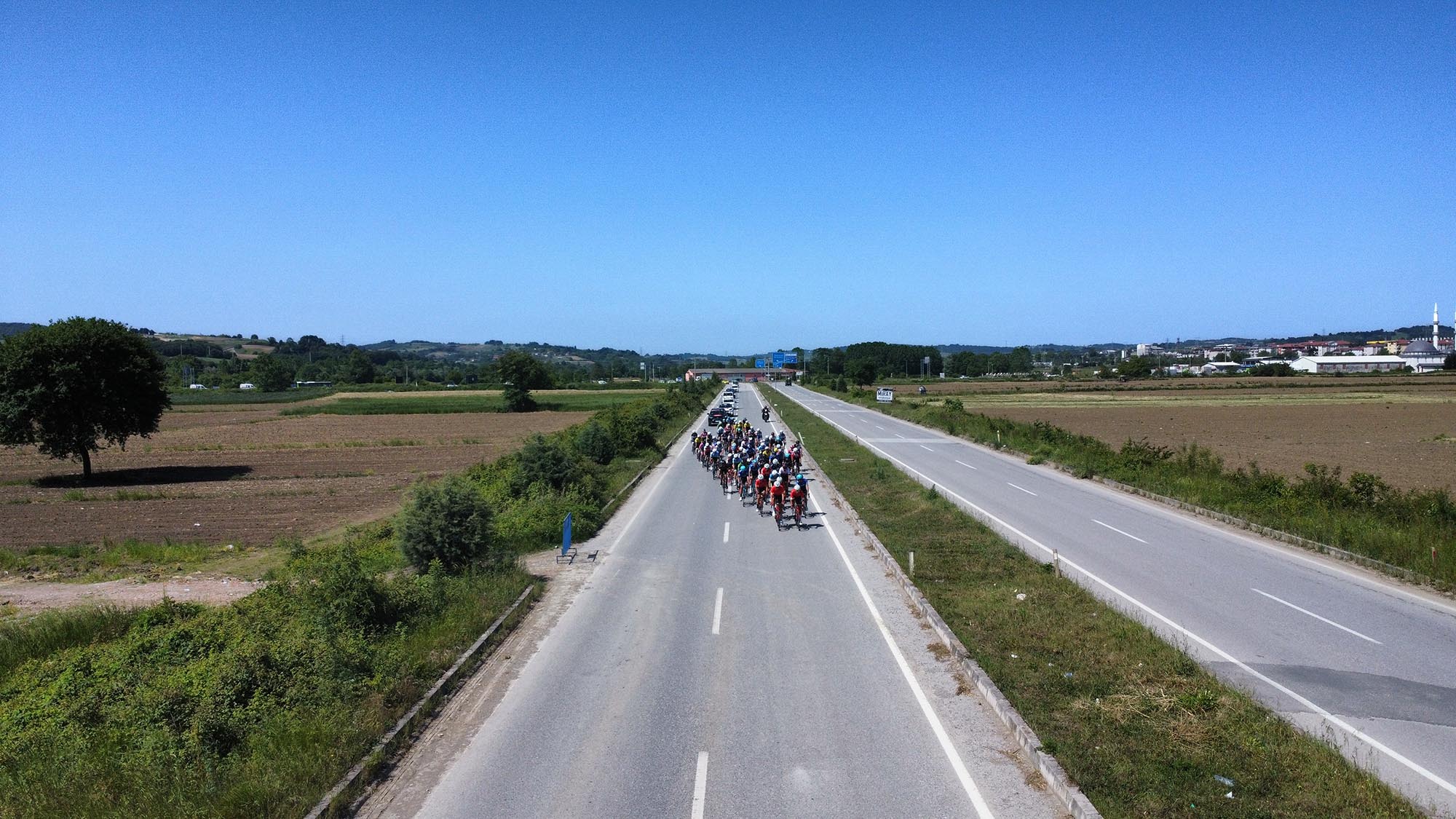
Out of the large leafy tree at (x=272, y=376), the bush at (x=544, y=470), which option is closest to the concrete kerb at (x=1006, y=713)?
the bush at (x=544, y=470)

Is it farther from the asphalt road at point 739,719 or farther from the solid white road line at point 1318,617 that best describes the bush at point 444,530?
the solid white road line at point 1318,617

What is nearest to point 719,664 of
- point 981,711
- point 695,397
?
point 981,711

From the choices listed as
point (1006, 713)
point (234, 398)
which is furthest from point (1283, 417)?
point (234, 398)

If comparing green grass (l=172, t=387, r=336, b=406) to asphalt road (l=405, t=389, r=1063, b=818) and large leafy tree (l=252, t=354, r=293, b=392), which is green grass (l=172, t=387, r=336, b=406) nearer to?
large leafy tree (l=252, t=354, r=293, b=392)

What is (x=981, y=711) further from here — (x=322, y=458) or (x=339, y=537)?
(x=322, y=458)

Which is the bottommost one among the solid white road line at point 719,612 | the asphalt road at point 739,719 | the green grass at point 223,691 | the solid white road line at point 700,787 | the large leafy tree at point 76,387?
the solid white road line at point 719,612

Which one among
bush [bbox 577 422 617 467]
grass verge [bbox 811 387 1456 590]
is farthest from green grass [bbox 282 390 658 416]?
grass verge [bbox 811 387 1456 590]

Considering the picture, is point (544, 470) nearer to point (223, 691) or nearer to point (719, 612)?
point (719, 612)
